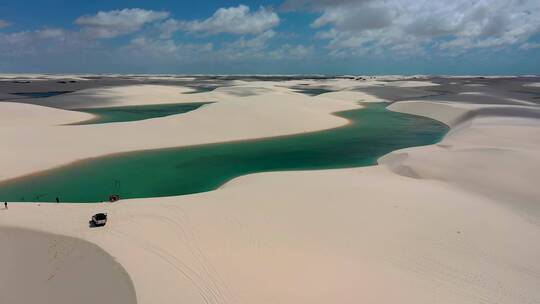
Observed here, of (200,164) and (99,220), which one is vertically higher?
(99,220)

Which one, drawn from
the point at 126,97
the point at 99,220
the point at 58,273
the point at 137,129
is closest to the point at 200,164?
the point at 137,129

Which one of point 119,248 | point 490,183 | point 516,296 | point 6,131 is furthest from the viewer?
point 6,131

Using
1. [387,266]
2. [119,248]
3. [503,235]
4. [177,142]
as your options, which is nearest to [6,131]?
[177,142]

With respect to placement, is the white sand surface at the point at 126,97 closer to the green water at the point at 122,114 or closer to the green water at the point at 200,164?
the green water at the point at 122,114

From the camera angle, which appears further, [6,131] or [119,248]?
[6,131]

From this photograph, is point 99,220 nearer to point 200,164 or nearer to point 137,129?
point 200,164

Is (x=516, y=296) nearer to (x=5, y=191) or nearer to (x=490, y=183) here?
(x=490, y=183)
